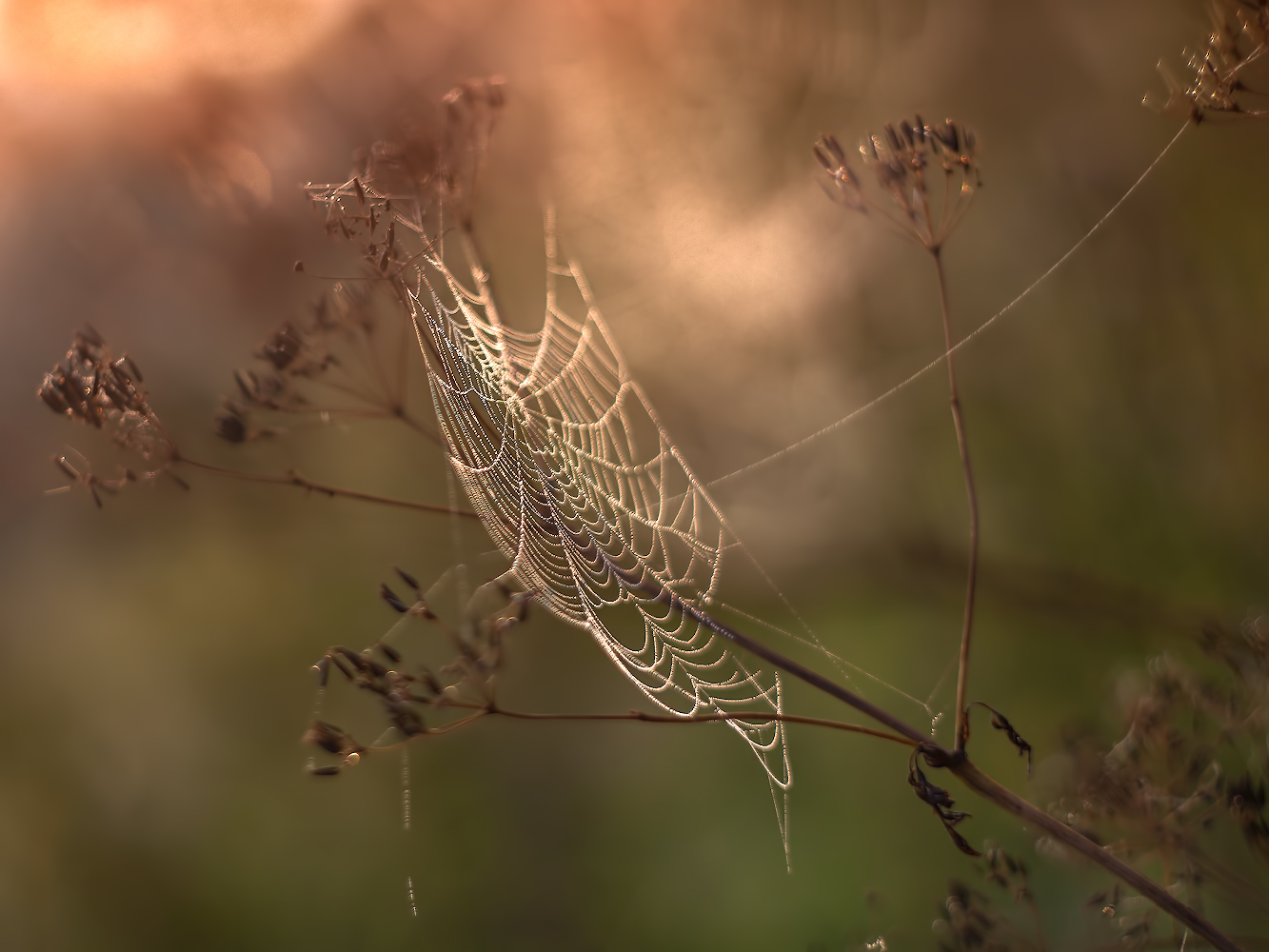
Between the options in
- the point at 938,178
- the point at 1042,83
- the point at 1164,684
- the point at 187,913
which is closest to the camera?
the point at 1164,684

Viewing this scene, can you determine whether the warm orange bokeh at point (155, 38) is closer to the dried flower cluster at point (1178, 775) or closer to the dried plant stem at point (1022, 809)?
the dried plant stem at point (1022, 809)

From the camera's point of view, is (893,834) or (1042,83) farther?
(893,834)

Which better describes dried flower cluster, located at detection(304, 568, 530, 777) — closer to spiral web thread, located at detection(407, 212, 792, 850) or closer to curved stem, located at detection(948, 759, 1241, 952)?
spiral web thread, located at detection(407, 212, 792, 850)

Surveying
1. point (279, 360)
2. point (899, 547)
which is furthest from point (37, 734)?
point (899, 547)

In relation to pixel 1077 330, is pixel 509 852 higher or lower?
lower

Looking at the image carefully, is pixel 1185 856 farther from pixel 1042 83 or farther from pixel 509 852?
pixel 509 852

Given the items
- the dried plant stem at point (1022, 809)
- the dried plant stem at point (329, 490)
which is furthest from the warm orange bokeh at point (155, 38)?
the dried plant stem at point (1022, 809)
